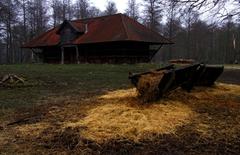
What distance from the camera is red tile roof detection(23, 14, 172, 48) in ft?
115

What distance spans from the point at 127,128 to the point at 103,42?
28314 mm

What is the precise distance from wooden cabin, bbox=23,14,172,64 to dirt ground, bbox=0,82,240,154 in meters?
24.1

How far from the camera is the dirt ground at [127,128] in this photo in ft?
20.6

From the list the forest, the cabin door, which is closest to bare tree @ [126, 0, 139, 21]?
the forest

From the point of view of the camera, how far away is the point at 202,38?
253 ft

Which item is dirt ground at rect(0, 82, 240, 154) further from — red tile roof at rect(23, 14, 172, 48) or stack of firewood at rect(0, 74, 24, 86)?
red tile roof at rect(23, 14, 172, 48)

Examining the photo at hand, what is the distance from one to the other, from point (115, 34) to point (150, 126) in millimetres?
28493

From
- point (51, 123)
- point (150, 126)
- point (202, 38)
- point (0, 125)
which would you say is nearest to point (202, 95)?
point (150, 126)

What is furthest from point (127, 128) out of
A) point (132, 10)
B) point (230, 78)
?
point (132, 10)

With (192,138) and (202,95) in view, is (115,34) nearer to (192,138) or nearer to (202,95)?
(202,95)

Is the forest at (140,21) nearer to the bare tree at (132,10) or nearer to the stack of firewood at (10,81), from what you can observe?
the bare tree at (132,10)

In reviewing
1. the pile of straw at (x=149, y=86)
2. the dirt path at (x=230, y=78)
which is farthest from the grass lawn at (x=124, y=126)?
the dirt path at (x=230, y=78)

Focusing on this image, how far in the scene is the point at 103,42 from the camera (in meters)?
35.2

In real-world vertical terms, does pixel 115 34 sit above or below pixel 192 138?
above
